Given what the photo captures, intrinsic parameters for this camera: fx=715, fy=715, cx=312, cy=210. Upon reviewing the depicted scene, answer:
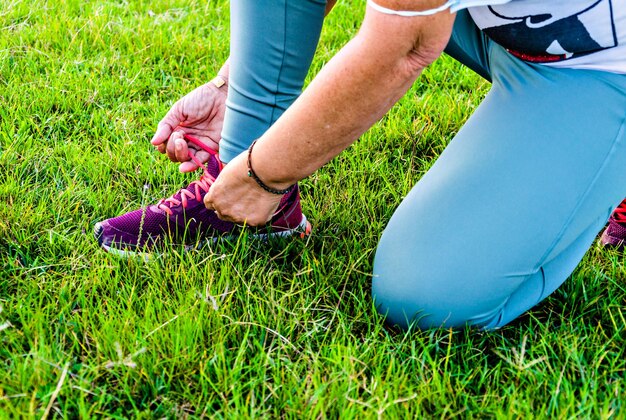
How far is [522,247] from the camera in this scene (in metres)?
1.33

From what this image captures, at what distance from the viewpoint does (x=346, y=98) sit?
1.17 m

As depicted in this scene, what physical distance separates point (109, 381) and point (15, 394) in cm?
15

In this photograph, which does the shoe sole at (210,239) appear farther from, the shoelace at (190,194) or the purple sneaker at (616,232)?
the purple sneaker at (616,232)

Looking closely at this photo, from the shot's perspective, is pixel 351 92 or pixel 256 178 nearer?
pixel 351 92

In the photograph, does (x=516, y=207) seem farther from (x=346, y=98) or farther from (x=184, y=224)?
(x=184, y=224)

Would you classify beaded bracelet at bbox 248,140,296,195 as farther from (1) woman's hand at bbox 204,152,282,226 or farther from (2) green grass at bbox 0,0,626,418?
(2) green grass at bbox 0,0,626,418

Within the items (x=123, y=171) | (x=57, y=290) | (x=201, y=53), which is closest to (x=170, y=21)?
(x=201, y=53)

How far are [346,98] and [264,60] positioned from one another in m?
0.41

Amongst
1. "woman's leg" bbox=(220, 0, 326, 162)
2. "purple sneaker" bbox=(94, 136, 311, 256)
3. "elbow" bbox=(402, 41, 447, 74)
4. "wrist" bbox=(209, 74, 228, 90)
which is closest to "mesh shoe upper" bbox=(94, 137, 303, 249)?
"purple sneaker" bbox=(94, 136, 311, 256)

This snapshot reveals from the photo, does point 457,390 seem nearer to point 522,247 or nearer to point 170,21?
point 522,247

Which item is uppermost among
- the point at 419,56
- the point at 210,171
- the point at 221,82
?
the point at 419,56

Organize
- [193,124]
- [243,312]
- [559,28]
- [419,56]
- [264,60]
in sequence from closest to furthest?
1. [419,56]
2. [559,28]
3. [243,312]
4. [264,60]
5. [193,124]

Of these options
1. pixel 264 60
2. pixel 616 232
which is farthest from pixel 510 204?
pixel 264 60

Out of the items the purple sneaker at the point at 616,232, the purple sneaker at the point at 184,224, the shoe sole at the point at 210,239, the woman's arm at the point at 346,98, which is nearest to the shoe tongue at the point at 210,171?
the purple sneaker at the point at 184,224
